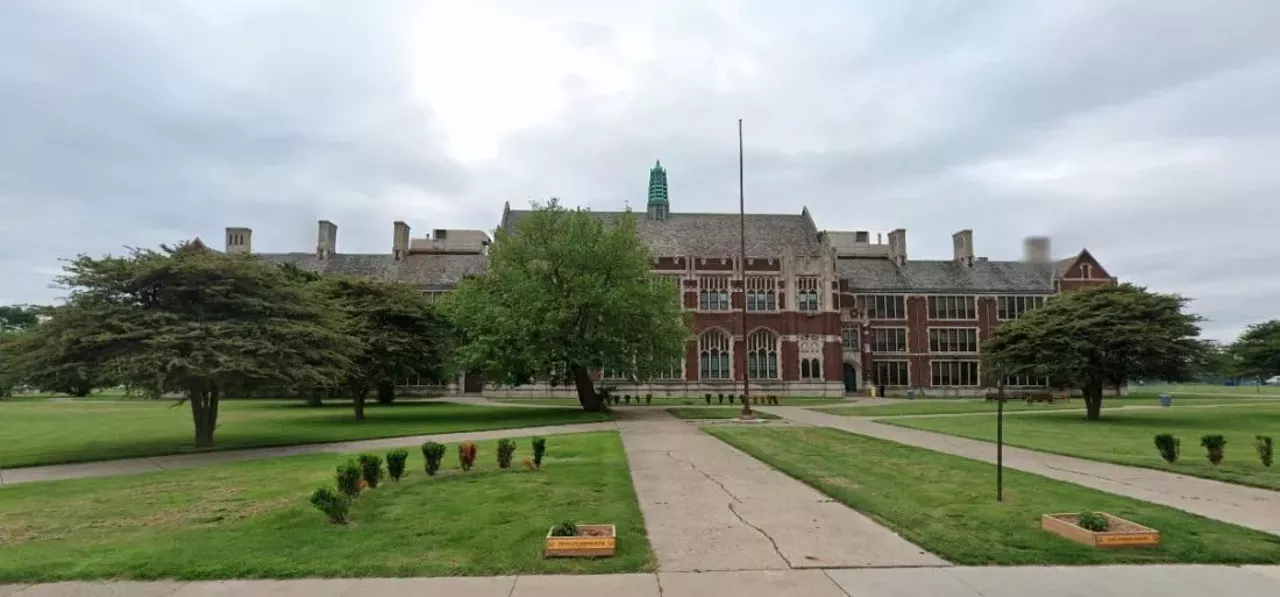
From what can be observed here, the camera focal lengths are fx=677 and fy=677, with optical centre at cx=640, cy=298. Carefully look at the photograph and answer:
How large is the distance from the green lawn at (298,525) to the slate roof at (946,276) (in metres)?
61.8

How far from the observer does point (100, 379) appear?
68.4ft

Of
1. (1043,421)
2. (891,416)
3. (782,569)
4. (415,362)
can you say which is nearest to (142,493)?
(782,569)

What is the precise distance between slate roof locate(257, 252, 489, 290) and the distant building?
156mm

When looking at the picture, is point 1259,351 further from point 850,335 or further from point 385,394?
point 385,394

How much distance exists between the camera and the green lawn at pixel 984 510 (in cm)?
844

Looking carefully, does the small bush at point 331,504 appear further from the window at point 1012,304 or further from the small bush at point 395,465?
the window at point 1012,304

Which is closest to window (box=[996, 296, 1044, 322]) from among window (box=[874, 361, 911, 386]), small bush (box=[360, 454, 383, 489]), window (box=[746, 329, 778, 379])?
window (box=[874, 361, 911, 386])

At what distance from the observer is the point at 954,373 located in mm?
71188

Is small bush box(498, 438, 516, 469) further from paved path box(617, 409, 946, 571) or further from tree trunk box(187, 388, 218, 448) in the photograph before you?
tree trunk box(187, 388, 218, 448)

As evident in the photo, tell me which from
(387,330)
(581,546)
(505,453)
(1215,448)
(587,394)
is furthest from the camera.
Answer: (587,394)

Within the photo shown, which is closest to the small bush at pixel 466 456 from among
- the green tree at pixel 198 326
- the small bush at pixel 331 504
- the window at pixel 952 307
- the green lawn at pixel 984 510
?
the small bush at pixel 331 504

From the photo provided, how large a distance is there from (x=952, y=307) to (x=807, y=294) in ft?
57.5

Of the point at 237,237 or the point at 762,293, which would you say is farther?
the point at 237,237

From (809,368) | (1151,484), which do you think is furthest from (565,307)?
(809,368)
